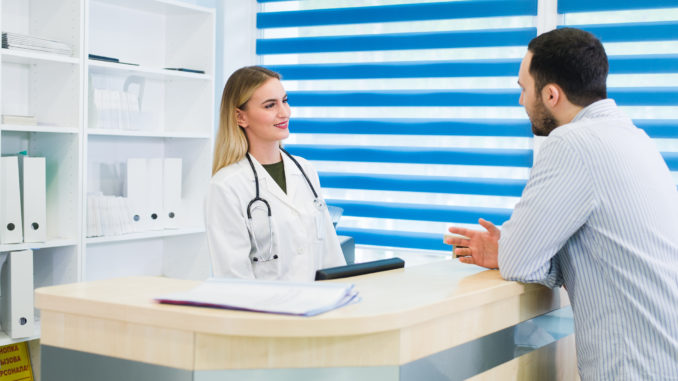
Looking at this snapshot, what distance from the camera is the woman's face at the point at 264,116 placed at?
2395 mm

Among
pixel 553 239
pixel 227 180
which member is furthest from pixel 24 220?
pixel 553 239

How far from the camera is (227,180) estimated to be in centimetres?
225

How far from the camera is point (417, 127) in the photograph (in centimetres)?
383

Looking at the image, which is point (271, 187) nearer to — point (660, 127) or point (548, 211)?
point (548, 211)

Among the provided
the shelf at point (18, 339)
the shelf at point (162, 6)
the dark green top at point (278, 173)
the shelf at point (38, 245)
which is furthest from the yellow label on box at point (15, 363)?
the shelf at point (162, 6)

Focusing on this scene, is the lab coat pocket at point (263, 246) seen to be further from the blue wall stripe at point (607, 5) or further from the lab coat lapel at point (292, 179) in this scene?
the blue wall stripe at point (607, 5)

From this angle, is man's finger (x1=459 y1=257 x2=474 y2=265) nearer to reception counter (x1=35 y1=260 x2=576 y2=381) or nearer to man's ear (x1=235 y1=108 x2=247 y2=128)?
reception counter (x1=35 y1=260 x2=576 y2=381)

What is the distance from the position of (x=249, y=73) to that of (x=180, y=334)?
4.67 ft

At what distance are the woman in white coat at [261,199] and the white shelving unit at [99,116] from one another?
3.57ft

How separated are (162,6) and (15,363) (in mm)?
2036

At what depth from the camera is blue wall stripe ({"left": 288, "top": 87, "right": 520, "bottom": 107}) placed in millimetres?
3627

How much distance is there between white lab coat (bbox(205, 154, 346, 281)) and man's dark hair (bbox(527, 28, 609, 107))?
102 centimetres

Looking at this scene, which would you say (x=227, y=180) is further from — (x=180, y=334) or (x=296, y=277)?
(x=180, y=334)

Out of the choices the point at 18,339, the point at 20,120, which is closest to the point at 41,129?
the point at 20,120
